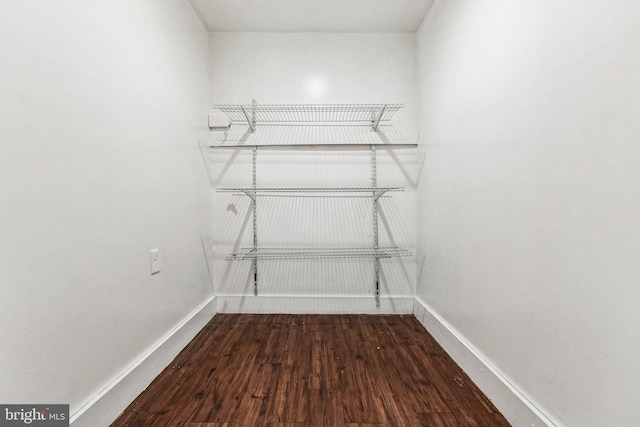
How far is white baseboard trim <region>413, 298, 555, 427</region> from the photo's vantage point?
1.11 meters

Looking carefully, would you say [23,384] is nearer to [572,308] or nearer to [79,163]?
[79,163]

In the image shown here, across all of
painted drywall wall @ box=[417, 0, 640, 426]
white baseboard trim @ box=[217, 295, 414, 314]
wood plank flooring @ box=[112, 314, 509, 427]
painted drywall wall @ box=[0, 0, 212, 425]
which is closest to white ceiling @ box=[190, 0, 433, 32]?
painted drywall wall @ box=[0, 0, 212, 425]

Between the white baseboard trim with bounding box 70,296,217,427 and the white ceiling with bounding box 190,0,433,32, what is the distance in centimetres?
211

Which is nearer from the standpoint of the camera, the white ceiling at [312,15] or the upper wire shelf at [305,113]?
the white ceiling at [312,15]

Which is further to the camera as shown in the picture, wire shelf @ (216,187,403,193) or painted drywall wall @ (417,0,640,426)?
wire shelf @ (216,187,403,193)

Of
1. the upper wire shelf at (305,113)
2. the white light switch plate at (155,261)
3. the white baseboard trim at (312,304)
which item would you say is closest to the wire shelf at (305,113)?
the upper wire shelf at (305,113)

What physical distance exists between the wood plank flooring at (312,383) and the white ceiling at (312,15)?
2225 millimetres

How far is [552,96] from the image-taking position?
1.00 meters

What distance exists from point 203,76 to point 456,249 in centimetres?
213

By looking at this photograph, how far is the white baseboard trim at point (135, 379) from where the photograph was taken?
1.12 metres

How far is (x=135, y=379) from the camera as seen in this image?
4.50 feet

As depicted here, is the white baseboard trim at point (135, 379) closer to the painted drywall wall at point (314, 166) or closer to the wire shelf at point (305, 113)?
the painted drywall wall at point (314, 166)

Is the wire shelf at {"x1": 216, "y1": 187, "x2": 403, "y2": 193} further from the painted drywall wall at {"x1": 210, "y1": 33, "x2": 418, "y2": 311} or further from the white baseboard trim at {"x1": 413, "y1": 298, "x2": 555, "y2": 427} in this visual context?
the white baseboard trim at {"x1": 413, "y1": 298, "x2": 555, "y2": 427}

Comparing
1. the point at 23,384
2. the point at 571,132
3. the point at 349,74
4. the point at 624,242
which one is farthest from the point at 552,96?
the point at 23,384
